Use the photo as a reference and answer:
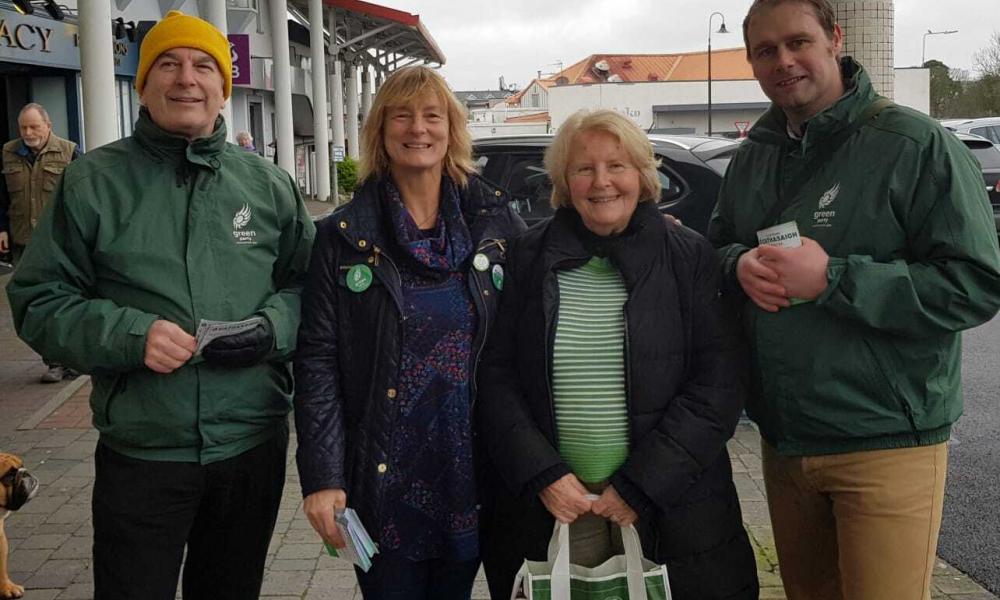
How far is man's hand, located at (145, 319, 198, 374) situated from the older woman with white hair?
2.66 ft

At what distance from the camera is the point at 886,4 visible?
5230mm

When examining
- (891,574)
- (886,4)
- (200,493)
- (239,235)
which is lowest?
(891,574)

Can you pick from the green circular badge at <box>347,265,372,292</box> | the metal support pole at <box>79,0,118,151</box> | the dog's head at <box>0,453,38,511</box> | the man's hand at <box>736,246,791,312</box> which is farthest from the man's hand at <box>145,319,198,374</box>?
the metal support pole at <box>79,0,118,151</box>

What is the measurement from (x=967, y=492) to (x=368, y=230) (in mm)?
4256

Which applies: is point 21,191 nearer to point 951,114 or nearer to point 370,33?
point 370,33

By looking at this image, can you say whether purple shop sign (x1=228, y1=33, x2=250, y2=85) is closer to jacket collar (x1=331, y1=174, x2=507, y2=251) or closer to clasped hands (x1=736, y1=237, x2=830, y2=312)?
jacket collar (x1=331, y1=174, x2=507, y2=251)

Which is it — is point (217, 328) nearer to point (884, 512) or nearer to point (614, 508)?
point (614, 508)

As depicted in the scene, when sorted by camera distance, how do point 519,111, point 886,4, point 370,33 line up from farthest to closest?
point 519,111 → point 370,33 → point 886,4

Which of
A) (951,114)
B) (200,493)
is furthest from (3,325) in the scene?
(951,114)

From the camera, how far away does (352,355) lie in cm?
268

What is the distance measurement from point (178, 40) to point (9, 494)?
2.27 m

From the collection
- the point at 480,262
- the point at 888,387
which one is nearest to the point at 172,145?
the point at 480,262

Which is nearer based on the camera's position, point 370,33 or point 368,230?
point 368,230

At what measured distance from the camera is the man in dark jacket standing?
775 centimetres
